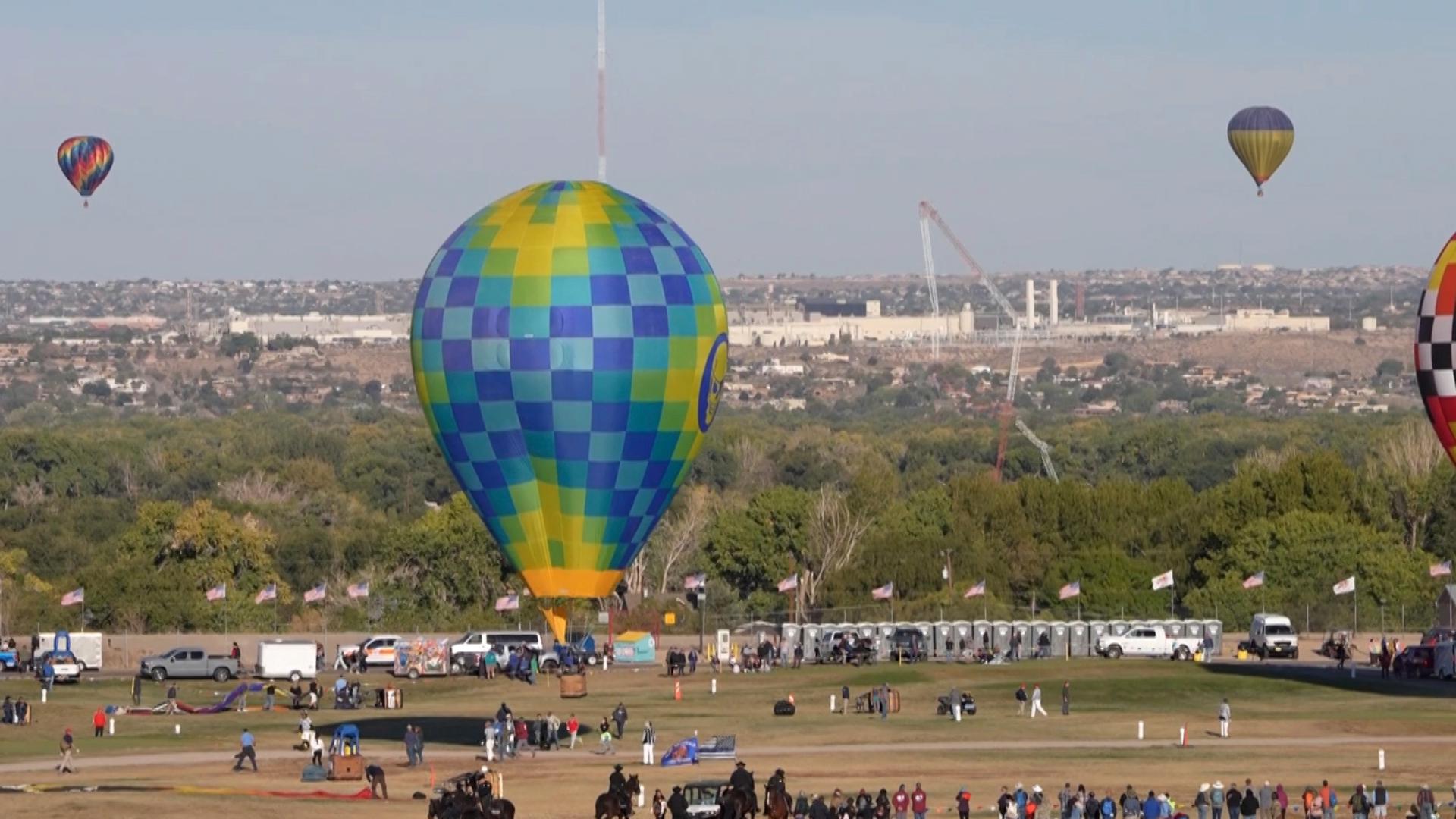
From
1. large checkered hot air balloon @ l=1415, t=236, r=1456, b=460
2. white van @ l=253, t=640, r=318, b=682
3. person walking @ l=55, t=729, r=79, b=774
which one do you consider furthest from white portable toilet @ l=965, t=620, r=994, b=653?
person walking @ l=55, t=729, r=79, b=774

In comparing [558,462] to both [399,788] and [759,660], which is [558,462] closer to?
[399,788]

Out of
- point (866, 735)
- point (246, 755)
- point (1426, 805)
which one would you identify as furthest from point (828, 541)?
point (1426, 805)

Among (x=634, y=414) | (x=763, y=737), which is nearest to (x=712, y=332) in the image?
(x=634, y=414)

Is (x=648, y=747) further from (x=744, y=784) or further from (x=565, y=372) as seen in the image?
(x=744, y=784)

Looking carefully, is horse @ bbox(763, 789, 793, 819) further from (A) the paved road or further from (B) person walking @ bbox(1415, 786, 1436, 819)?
(A) the paved road

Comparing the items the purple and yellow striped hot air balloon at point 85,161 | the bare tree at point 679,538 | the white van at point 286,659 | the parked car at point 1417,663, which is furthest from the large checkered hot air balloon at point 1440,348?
the purple and yellow striped hot air balloon at point 85,161

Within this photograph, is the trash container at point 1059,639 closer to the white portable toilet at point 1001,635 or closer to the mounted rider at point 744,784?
the white portable toilet at point 1001,635
